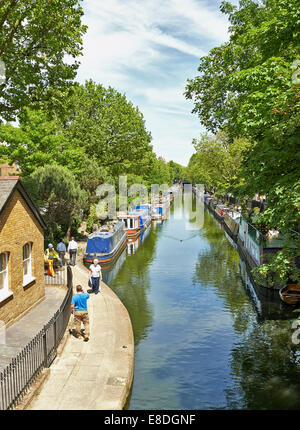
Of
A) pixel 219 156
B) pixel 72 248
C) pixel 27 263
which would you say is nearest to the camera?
pixel 27 263

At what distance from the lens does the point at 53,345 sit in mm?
12031

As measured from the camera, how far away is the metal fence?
886 centimetres

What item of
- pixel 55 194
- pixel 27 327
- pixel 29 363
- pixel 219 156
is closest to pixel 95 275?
pixel 27 327

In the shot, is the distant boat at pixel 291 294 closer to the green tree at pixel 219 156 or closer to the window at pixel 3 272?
the window at pixel 3 272

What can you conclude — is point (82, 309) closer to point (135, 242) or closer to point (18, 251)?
point (18, 251)

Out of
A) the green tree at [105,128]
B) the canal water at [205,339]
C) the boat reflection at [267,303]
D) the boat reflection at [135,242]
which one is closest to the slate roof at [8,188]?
the canal water at [205,339]

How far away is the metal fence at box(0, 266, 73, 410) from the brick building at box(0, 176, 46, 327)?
105 inches

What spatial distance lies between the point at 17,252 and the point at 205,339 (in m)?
8.70

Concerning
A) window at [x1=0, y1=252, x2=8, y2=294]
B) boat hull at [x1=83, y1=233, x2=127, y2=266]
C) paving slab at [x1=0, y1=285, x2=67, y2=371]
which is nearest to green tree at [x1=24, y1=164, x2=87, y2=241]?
boat hull at [x1=83, y1=233, x2=127, y2=266]

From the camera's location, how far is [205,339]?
16.4 m

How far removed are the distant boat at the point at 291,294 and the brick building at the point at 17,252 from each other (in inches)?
492

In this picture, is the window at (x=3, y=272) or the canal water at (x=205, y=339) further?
the window at (x=3, y=272)

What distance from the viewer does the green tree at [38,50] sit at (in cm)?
1692

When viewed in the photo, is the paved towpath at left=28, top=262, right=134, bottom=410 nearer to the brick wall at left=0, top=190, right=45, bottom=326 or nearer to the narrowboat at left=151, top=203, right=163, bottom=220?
the brick wall at left=0, top=190, right=45, bottom=326
